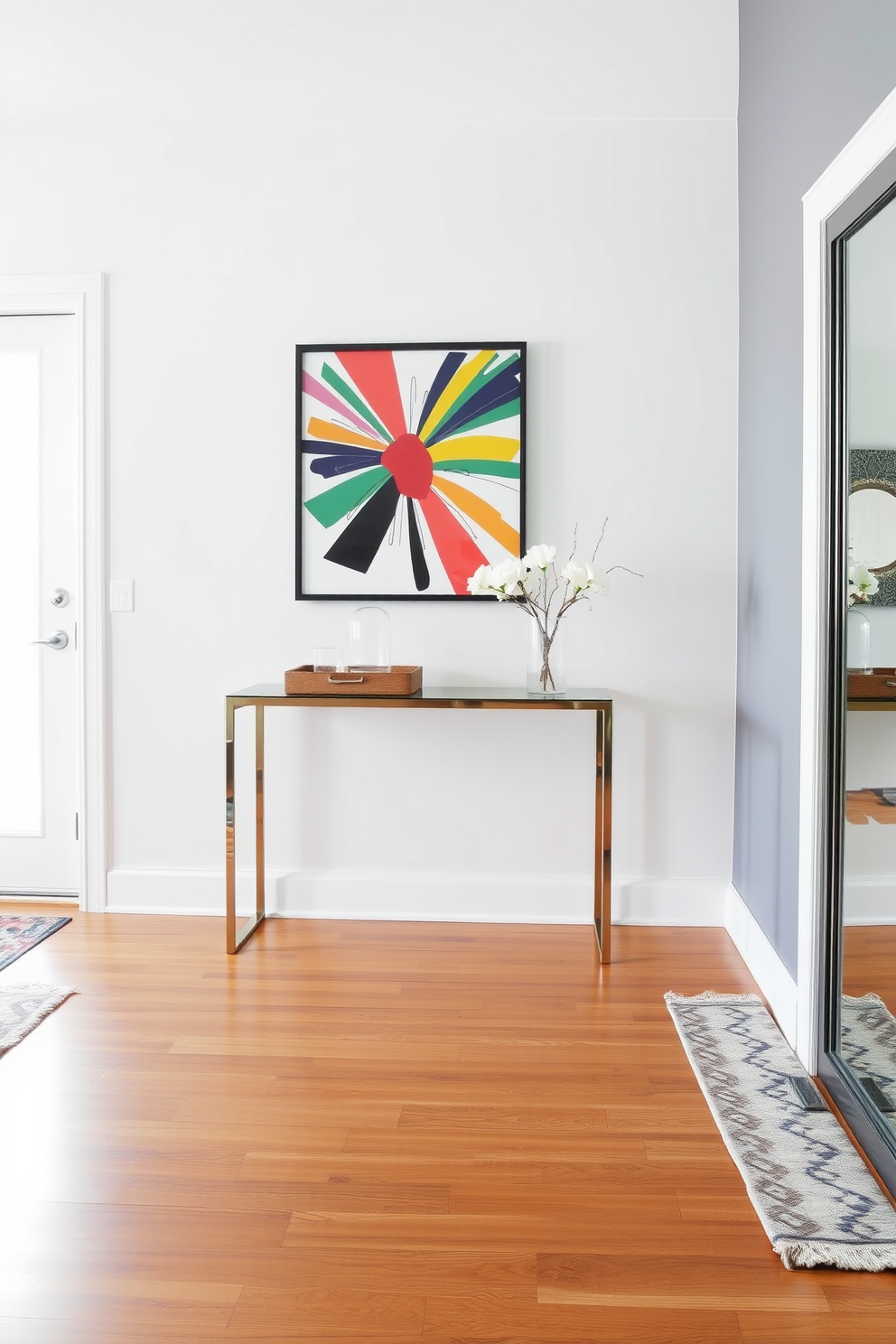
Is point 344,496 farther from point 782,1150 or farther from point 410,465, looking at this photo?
point 782,1150

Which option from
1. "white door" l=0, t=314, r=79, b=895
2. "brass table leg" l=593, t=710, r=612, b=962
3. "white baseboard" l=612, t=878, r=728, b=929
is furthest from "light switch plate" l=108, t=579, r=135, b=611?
"white baseboard" l=612, t=878, r=728, b=929

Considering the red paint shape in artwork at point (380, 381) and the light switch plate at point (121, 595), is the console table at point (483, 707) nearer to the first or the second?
the light switch plate at point (121, 595)

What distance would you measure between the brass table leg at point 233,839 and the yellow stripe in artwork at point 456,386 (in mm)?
1086

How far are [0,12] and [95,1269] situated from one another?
3406mm

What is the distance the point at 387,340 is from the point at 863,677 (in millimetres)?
1991

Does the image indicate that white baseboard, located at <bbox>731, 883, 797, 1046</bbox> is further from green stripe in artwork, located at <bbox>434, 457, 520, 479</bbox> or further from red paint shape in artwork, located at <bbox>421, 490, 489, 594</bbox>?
green stripe in artwork, located at <bbox>434, 457, 520, 479</bbox>

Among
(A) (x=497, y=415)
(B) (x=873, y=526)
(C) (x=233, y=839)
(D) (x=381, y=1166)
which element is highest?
(A) (x=497, y=415)

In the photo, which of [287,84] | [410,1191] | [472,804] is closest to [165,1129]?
[410,1191]

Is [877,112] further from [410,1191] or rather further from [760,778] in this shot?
[410,1191]

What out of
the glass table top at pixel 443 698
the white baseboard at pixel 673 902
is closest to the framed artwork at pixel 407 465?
the glass table top at pixel 443 698

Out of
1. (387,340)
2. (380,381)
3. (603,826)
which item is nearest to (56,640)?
(380,381)

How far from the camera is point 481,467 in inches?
124

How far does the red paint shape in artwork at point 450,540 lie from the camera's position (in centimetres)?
318

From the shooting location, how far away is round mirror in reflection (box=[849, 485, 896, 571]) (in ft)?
5.84
